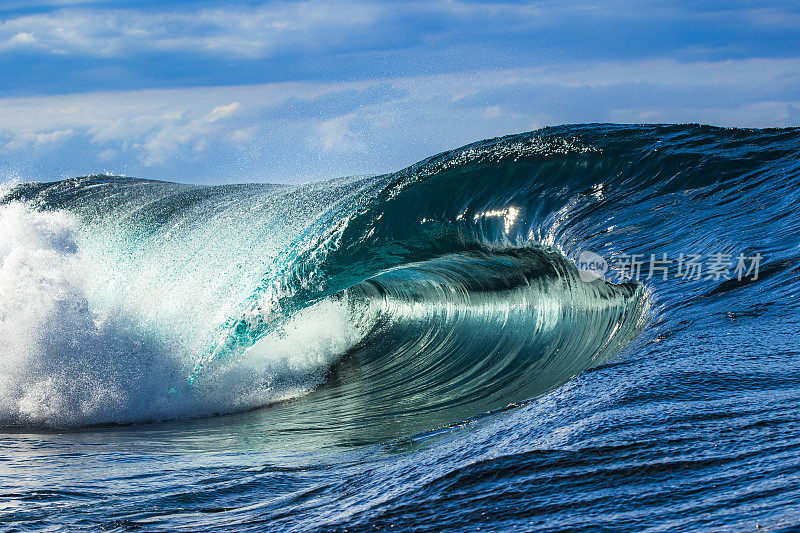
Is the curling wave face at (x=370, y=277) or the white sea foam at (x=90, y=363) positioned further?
the white sea foam at (x=90, y=363)

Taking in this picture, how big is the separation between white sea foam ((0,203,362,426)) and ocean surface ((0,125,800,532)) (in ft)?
0.08

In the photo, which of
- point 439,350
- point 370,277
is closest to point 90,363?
point 370,277

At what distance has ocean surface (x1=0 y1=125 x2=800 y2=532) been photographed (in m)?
2.30

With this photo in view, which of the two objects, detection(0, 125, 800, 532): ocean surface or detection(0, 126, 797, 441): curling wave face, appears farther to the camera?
detection(0, 126, 797, 441): curling wave face

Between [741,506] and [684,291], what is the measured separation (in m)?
2.92

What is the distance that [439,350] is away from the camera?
7836 mm

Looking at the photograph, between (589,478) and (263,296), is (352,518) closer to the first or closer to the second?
(589,478)

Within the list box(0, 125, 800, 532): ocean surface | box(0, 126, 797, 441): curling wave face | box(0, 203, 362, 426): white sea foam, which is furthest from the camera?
box(0, 203, 362, 426): white sea foam

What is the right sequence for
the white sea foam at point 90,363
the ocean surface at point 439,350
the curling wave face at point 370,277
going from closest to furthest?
the ocean surface at point 439,350, the curling wave face at point 370,277, the white sea foam at point 90,363

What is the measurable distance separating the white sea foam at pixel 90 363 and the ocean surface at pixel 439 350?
0.9 inches

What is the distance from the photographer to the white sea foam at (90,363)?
6309 mm

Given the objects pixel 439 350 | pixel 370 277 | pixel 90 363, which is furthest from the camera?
pixel 439 350

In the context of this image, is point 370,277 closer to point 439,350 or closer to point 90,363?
point 439,350

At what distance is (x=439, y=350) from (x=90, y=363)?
3.55 metres
